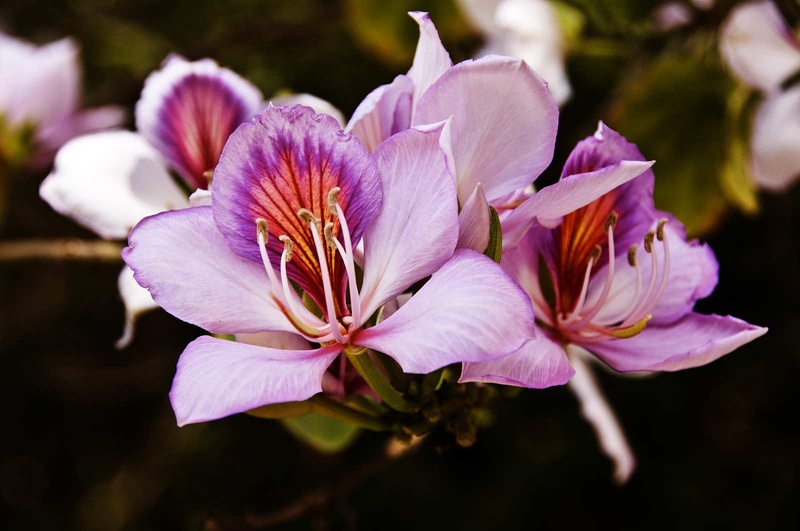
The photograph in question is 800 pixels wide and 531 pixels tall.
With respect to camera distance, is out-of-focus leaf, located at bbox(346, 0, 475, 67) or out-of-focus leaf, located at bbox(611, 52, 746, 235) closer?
out-of-focus leaf, located at bbox(611, 52, 746, 235)

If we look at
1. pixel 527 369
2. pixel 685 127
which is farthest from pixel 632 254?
pixel 685 127

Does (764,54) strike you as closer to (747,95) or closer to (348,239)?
(747,95)

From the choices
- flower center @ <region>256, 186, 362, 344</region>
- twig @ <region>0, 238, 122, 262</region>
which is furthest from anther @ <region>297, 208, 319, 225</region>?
twig @ <region>0, 238, 122, 262</region>

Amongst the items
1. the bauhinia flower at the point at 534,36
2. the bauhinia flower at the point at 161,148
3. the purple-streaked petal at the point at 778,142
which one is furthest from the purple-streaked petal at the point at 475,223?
the purple-streaked petal at the point at 778,142

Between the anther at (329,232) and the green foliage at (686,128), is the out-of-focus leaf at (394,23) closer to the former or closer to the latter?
the green foliage at (686,128)

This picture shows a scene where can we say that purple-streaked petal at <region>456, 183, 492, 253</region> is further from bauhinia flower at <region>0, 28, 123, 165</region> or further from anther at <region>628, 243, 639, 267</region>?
bauhinia flower at <region>0, 28, 123, 165</region>

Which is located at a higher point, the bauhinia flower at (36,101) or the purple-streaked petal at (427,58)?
the purple-streaked petal at (427,58)
